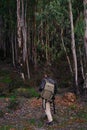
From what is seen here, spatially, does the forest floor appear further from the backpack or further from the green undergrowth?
the backpack

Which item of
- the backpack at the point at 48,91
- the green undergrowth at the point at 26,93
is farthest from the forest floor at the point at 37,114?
the backpack at the point at 48,91

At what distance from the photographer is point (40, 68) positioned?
108 feet

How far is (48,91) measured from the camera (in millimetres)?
14844

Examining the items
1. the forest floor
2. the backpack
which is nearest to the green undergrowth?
the forest floor

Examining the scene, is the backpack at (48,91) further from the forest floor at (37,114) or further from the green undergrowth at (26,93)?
the green undergrowth at (26,93)

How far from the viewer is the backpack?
48.5ft

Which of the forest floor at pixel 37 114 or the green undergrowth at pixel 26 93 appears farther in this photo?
the green undergrowth at pixel 26 93

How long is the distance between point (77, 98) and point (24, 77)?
29.6 feet

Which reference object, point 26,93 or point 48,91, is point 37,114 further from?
point 26,93

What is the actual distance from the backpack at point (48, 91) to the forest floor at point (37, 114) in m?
1.12

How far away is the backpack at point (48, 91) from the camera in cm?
1480

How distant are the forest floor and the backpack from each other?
1121mm

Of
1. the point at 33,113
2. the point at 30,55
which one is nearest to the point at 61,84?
the point at 33,113

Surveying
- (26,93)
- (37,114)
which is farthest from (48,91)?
(26,93)
